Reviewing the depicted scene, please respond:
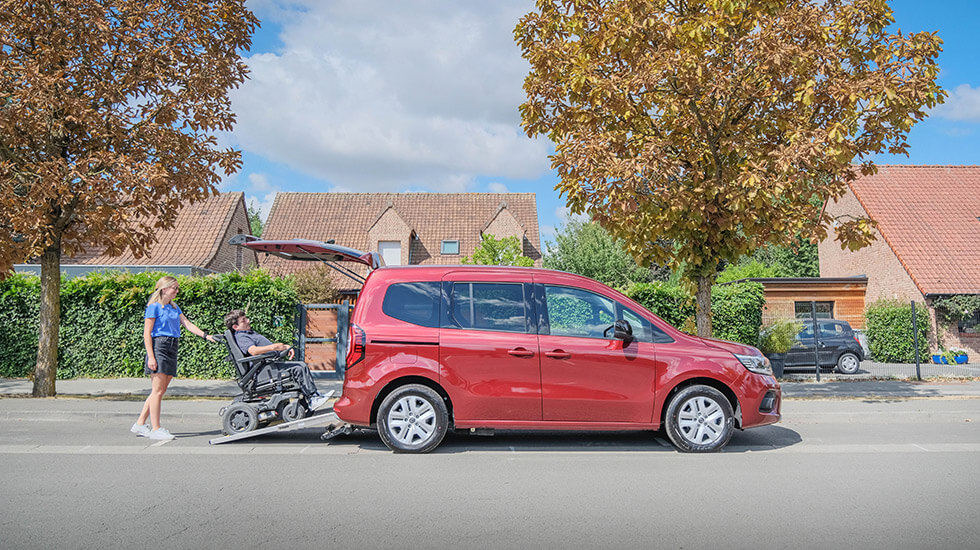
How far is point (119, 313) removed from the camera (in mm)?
14477

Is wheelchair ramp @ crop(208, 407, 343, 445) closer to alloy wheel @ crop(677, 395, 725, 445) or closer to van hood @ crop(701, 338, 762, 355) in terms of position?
alloy wheel @ crop(677, 395, 725, 445)

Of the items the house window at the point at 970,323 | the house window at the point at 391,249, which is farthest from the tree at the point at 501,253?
the house window at the point at 970,323

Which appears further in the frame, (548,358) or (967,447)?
(967,447)

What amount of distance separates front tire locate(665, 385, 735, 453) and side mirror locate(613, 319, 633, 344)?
821mm

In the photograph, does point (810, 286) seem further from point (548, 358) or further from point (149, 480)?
point (149, 480)

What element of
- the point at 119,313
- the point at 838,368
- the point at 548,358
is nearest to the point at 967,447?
the point at 548,358

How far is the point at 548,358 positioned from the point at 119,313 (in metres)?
11.3

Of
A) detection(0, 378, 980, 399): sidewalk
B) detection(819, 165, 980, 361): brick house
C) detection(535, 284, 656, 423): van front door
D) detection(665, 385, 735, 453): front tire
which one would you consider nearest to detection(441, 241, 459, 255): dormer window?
detection(819, 165, 980, 361): brick house

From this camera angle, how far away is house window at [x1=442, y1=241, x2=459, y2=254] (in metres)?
36.2

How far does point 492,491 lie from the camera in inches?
218

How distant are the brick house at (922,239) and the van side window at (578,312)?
669 inches

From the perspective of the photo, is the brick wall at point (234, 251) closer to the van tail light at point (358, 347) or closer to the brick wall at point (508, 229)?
the brick wall at point (508, 229)

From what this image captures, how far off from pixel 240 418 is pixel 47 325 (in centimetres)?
535

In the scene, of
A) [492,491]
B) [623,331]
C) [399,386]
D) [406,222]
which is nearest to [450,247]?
[406,222]
